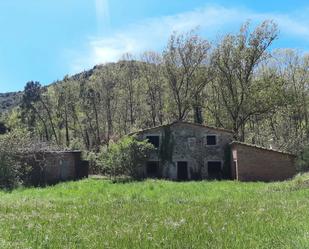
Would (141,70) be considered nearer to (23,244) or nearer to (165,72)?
(165,72)

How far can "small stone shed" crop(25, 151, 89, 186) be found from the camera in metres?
36.1

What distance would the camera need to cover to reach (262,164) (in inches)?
1524

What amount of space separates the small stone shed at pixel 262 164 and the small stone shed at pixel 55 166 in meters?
15.7

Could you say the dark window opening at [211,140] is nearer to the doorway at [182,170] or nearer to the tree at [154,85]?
the doorway at [182,170]

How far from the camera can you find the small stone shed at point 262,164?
38312mm

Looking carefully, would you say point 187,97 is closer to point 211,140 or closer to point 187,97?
point 187,97

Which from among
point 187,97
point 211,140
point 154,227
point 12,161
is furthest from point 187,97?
point 154,227

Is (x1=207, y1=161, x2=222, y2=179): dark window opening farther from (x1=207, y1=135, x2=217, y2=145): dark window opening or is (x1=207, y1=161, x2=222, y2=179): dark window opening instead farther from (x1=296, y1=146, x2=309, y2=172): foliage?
(x1=296, y1=146, x2=309, y2=172): foliage

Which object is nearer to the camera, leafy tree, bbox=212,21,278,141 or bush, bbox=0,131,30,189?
bush, bbox=0,131,30,189

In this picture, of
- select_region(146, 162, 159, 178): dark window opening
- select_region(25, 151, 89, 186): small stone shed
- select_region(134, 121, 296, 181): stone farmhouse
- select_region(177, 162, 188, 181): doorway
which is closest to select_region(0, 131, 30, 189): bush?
select_region(25, 151, 89, 186): small stone shed

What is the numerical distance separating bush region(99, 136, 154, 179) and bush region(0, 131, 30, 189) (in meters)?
8.07

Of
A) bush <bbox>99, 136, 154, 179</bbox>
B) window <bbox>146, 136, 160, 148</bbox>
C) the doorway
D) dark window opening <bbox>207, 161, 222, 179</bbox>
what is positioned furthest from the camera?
window <bbox>146, 136, 160, 148</bbox>

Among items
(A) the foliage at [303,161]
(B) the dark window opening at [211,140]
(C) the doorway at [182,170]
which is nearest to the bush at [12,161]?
(C) the doorway at [182,170]

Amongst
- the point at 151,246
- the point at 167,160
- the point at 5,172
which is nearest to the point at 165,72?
the point at 167,160
